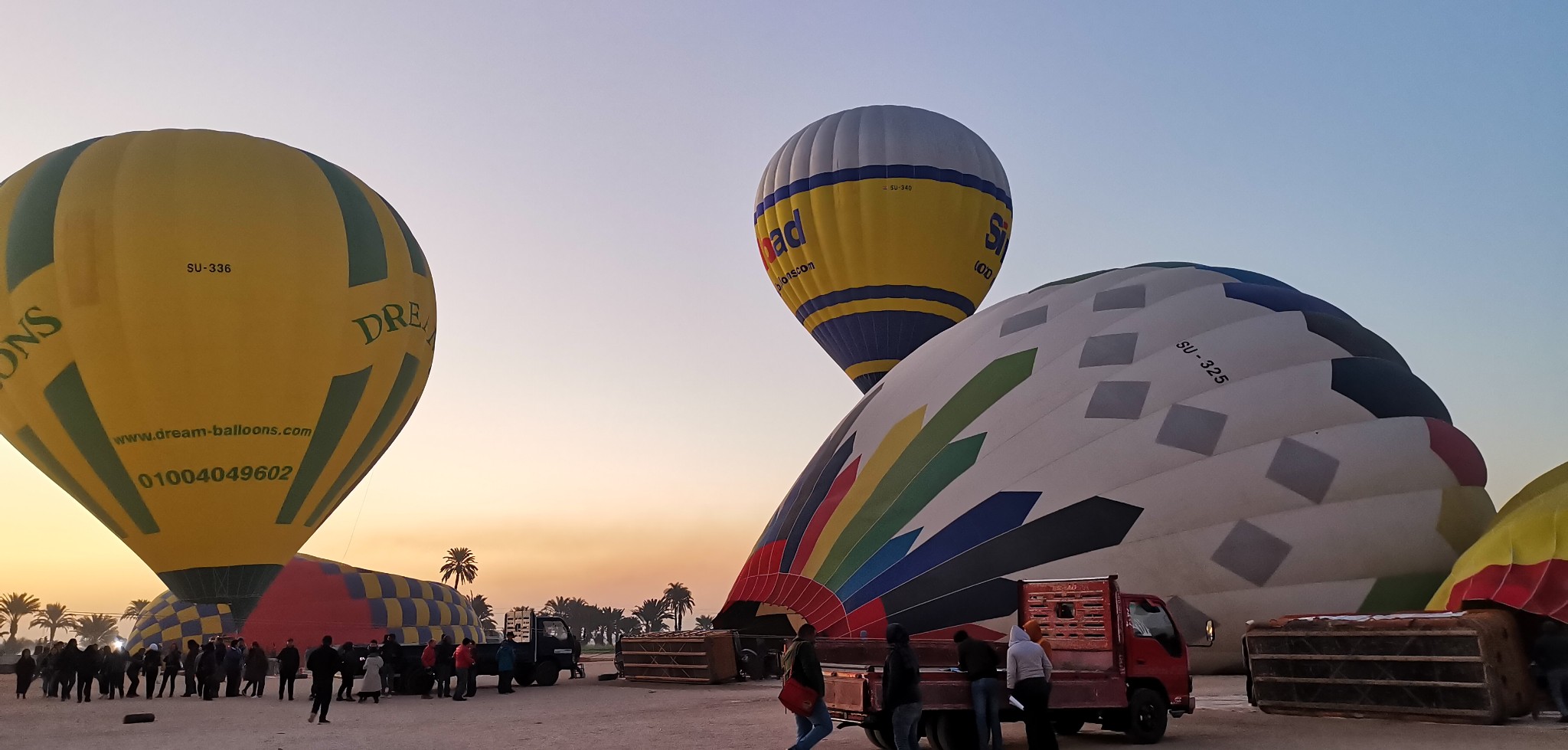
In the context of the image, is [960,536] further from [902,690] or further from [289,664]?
[289,664]

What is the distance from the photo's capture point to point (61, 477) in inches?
970

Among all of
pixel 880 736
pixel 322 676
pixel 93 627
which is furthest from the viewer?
pixel 93 627

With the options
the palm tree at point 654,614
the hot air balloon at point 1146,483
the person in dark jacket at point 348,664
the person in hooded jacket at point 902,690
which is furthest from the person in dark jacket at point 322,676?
the palm tree at point 654,614

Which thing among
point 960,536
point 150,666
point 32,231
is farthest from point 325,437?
point 960,536

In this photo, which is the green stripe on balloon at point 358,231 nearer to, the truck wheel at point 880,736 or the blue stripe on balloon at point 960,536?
the blue stripe on balloon at point 960,536

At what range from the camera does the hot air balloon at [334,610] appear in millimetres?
36531

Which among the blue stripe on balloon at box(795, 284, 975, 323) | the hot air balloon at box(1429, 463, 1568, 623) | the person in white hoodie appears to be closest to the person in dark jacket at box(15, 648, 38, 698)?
the blue stripe on balloon at box(795, 284, 975, 323)

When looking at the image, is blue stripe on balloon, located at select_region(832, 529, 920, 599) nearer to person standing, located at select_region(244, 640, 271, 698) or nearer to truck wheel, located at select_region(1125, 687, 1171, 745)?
truck wheel, located at select_region(1125, 687, 1171, 745)

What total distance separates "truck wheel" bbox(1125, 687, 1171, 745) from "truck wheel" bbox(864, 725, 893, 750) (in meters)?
2.63

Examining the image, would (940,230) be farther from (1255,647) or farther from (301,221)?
(1255,647)

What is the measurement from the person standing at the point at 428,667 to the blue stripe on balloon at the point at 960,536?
32.1ft

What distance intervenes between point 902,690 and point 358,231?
68.2 ft

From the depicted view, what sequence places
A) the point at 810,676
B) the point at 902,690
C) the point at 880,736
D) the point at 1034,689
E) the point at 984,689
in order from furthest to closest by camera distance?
the point at 880,736
the point at 984,689
the point at 1034,689
the point at 810,676
the point at 902,690

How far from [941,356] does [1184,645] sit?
8078mm
